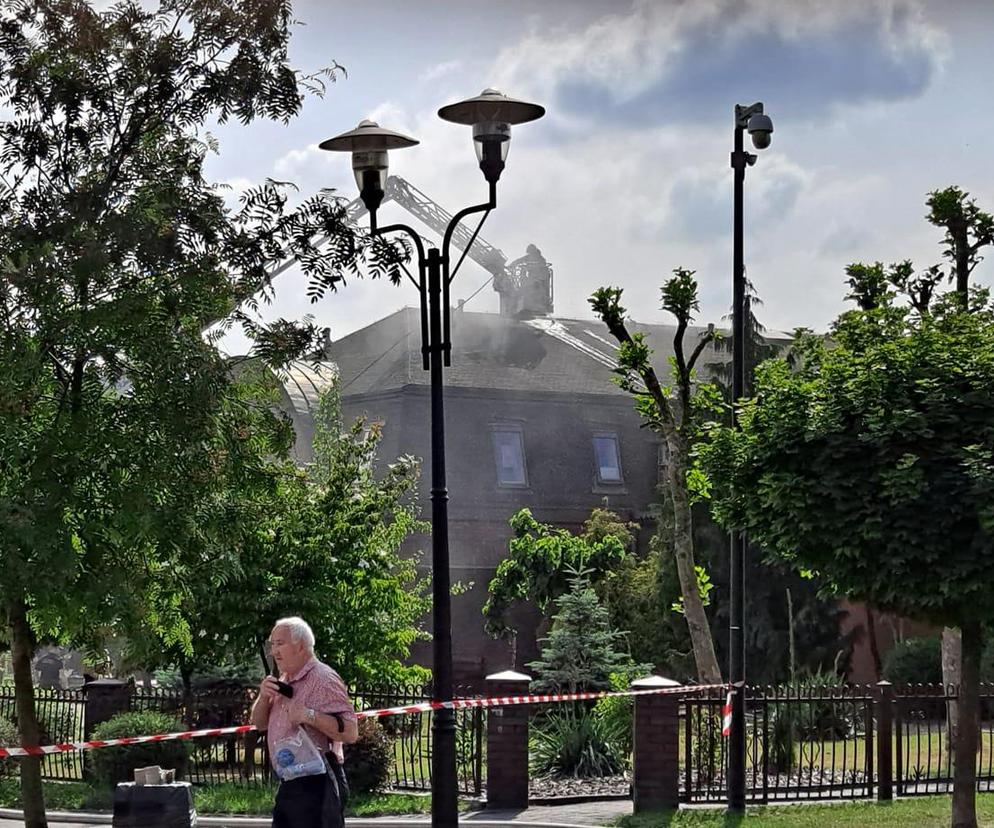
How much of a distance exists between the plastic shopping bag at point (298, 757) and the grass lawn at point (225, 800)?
7.21 m

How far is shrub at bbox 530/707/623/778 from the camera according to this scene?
56.8 feet

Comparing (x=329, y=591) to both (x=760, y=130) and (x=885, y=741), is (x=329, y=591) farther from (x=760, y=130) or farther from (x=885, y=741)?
(x=760, y=130)

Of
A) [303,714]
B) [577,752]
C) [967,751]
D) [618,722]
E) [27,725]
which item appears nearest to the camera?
[303,714]

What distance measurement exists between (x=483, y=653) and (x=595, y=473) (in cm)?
599

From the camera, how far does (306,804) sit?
28.0 feet

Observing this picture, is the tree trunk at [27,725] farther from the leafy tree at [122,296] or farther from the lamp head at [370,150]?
the lamp head at [370,150]

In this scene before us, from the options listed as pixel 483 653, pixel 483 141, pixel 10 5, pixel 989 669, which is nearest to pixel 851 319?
pixel 483 141

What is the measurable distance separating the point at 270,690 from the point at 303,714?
0.23 meters

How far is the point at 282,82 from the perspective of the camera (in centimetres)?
1096

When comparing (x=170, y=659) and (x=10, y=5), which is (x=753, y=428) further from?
(x=170, y=659)

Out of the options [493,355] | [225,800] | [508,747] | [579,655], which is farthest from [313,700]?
[493,355]

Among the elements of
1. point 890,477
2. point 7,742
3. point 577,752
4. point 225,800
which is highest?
point 890,477

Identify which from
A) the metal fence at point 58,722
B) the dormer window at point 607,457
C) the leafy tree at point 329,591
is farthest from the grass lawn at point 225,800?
the dormer window at point 607,457

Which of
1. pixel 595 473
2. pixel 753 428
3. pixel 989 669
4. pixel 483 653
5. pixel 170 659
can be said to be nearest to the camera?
pixel 753 428
